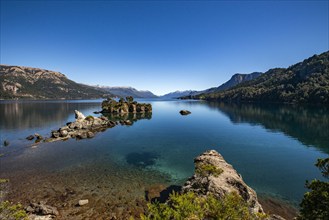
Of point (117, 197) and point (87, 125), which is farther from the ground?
point (87, 125)

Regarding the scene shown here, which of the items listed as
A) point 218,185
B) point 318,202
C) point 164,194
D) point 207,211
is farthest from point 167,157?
point 318,202

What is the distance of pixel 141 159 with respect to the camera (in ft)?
157

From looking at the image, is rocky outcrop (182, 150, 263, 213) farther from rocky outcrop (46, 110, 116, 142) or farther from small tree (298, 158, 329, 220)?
rocky outcrop (46, 110, 116, 142)

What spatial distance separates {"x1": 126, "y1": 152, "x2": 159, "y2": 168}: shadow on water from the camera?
4438 centimetres

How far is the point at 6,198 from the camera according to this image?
2831 centimetres

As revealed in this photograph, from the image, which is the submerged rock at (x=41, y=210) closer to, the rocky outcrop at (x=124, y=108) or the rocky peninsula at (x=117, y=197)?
the rocky peninsula at (x=117, y=197)

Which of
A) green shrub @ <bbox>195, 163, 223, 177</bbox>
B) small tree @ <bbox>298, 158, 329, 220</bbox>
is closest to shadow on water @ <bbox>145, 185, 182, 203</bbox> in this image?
green shrub @ <bbox>195, 163, 223, 177</bbox>

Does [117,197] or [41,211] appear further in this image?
[117,197]

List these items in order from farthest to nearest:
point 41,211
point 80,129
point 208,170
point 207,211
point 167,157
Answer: point 80,129 → point 167,157 → point 208,170 → point 41,211 → point 207,211

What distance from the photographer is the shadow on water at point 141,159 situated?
4438cm

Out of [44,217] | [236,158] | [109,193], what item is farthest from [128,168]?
[236,158]

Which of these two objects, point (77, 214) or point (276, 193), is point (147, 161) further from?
point (276, 193)

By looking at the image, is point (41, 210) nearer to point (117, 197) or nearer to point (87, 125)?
point (117, 197)

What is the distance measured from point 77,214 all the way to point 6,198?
13.4 metres
